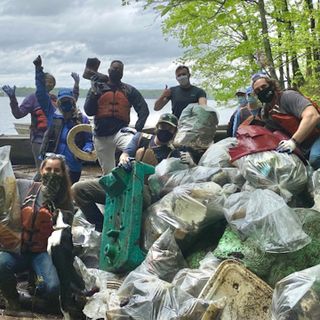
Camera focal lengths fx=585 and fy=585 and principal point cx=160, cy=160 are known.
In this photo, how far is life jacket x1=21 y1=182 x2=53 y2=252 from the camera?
4441mm

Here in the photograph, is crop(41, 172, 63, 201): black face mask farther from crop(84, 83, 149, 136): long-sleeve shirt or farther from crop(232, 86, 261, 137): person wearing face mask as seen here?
crop(232, 86, 261, 137): person wearing face mask

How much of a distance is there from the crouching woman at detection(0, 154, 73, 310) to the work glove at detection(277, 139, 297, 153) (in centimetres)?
170

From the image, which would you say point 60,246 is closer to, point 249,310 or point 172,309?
point 172,309

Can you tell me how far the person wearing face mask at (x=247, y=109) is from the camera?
6336mm

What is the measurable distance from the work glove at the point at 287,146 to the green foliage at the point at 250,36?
4.08 meters

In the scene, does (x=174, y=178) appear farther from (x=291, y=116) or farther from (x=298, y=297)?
(x=298, y=297)

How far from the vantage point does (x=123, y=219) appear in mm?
4797

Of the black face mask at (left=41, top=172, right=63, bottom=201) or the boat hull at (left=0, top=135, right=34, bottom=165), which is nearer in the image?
the black face mask at (left=41, top=172, right=63, bottom=201)

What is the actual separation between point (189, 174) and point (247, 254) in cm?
146

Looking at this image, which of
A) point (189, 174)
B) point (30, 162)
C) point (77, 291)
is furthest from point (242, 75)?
point (77, 291)

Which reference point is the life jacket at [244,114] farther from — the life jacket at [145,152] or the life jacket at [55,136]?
the life jacket at [55,136]

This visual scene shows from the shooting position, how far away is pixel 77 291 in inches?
176

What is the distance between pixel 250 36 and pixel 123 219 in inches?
271

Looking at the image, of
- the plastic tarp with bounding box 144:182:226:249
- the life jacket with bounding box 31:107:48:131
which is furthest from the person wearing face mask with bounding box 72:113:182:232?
the life jacket with bounding box 31:107:48:131
